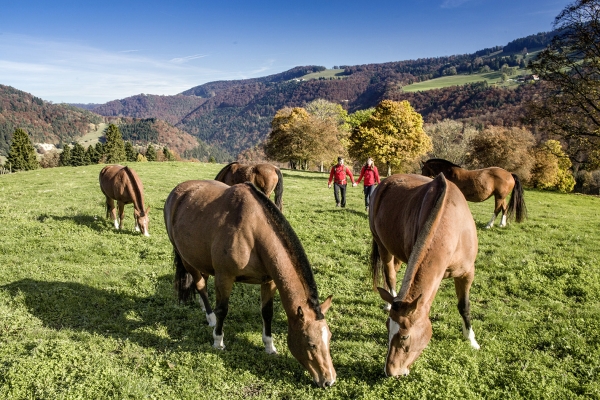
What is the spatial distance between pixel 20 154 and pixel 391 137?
61388mm

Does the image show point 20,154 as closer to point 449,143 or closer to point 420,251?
point 449,143

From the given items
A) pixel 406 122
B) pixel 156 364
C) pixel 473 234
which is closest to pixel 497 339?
pixel 473 234

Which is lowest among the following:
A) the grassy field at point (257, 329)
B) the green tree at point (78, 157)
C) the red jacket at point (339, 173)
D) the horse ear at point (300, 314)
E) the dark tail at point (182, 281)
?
the grassy field at point (257, 329)

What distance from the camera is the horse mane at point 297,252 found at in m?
4.27

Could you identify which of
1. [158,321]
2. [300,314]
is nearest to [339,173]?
[158,321]

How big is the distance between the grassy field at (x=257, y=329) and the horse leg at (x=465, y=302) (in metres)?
0.14

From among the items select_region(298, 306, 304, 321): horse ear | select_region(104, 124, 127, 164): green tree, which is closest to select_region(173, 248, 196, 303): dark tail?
select_region(298, 306, 304, 321): horse ear

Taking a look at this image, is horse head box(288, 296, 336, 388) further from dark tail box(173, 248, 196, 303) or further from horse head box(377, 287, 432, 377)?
dark tail box(173, 248, 196, 303)

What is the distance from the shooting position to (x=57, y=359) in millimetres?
4734

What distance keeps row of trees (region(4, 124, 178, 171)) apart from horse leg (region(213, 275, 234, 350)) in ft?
210

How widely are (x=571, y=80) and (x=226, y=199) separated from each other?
2079 centimetres

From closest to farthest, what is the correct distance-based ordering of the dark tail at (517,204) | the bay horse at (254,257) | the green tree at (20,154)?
the bay horse at (254,257) < the dark tail at (517,204) < the green tree at (20,154)

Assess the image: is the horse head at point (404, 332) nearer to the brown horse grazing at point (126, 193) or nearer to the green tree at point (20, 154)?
the brown horse grazing at point (126, 193)

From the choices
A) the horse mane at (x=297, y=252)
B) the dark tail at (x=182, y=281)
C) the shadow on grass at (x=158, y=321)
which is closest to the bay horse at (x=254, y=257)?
the horse mane at (x=297, y=252)
